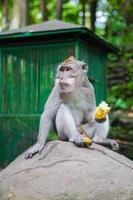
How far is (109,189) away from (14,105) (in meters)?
5.61

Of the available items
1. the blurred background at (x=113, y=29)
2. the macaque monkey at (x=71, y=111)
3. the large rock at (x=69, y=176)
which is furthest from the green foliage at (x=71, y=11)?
the large rock at (x=69, y=176)

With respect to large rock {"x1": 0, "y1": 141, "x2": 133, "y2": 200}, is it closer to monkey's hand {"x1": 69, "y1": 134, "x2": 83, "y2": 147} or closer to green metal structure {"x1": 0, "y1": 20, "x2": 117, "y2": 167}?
monkey's hand {"x1": 69, "y1": 134, "x2": 83, "y2": 147}

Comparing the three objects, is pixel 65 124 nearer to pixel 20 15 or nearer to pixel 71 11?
pixel 20 15

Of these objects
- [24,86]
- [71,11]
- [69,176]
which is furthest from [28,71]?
[71,11]

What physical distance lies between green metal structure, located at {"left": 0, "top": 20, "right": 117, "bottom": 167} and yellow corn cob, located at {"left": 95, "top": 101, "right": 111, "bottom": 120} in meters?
3.01

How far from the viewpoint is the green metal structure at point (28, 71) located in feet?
36.1

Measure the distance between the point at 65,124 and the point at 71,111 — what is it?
0.40 m

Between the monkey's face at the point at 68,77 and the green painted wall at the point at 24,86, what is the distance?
304cm

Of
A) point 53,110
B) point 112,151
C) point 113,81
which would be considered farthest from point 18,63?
point 113,81

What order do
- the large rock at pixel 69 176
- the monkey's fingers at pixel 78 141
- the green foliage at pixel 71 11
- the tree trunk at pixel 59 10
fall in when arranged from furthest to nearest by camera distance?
the green foliage at pixel 71 11, the tree trunk at pixel 59 10, the monkey's fingers at pixel 78 141, the large rock at pixel 69 176

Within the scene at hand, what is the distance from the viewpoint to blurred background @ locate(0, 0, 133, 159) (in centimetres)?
1747

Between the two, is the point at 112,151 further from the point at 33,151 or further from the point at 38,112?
the point at 38,112

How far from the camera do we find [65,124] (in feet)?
25.2

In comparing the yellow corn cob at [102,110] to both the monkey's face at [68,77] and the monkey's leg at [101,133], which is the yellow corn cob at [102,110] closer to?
the monkey's leg at [101,133]
